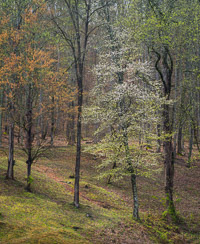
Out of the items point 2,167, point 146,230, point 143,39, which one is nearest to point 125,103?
point 143,39

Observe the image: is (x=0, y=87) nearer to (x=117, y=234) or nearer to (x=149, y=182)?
(x=117, y=234)

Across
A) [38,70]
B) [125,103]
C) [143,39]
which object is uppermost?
[143,39]

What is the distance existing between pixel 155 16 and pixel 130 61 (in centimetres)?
251

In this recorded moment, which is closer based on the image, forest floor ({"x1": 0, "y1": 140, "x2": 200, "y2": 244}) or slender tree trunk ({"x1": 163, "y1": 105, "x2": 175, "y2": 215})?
forest floor ({"x1": 0, "y1": 140, "x2": 200, "y2": 244})

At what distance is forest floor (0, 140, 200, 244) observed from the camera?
17.9 ft

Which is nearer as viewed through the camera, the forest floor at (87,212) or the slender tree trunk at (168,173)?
the forest floor at (87,212)

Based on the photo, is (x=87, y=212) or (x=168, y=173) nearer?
(x=87, y=212)

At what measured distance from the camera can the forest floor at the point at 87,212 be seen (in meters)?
5.47

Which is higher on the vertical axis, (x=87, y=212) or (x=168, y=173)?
(x=168, y=173)

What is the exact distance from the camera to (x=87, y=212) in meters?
9.88

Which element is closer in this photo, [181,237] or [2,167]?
[181,237]

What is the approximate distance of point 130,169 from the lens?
34.8 ft

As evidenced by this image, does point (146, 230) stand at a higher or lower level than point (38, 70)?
lower

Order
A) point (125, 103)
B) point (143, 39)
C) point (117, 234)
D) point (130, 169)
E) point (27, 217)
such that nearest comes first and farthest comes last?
1. point (27, 217)
2. point (117, 234)
3. point (130, 169)
4. point (125, 103)
5. point (143, 39)
